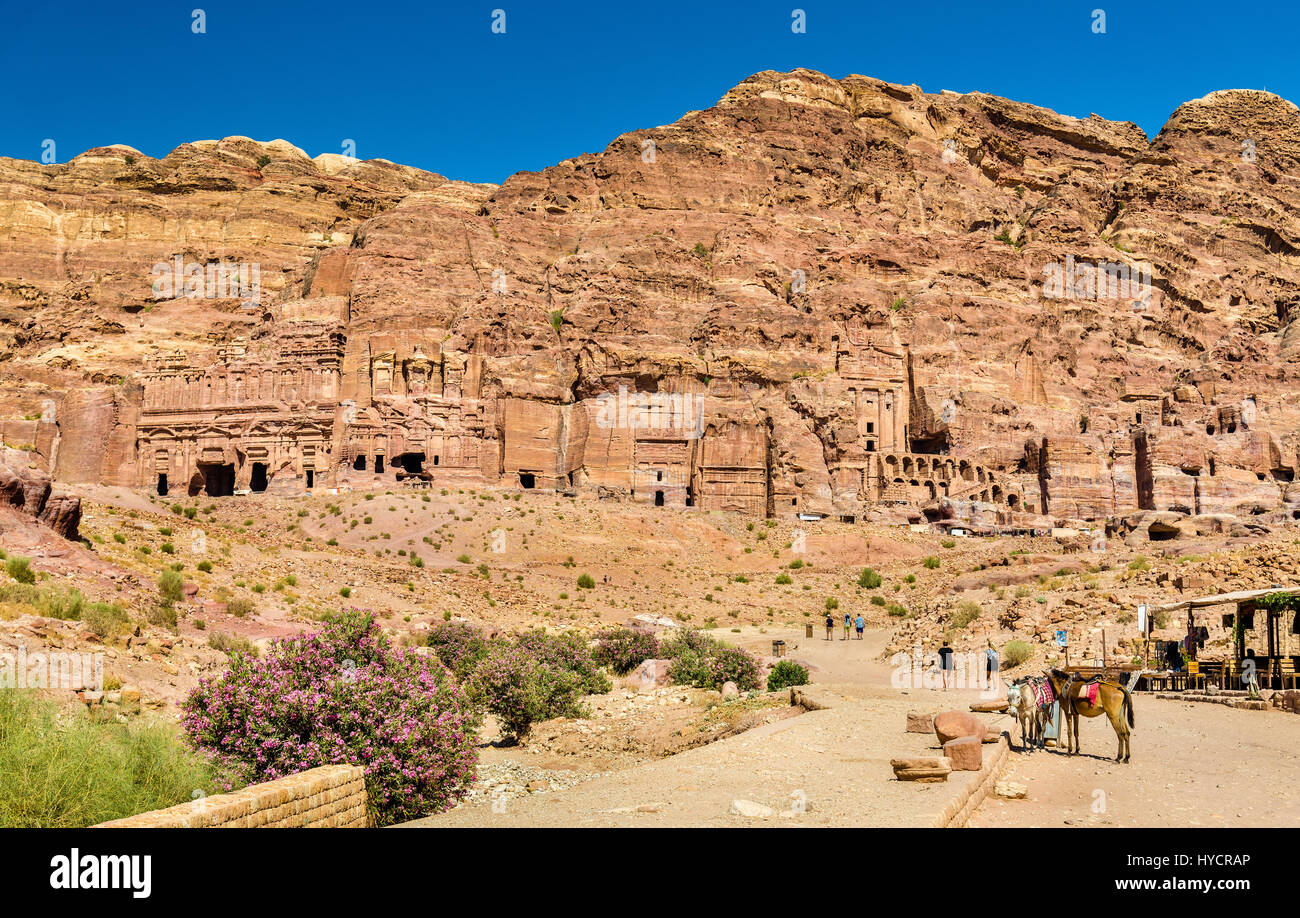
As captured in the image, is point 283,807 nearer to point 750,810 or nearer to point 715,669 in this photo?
point 750,810

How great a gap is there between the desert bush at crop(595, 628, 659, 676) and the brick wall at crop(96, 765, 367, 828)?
22247 mm

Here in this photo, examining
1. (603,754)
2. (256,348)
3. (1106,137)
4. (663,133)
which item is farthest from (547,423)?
(1106,137)

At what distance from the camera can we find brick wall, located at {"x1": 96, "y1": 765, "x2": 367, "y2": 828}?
8.82 meters

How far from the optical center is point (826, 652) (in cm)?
Result: 3916

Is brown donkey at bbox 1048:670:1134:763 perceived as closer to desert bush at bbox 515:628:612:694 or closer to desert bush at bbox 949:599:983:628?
desert bush at bbox 515:628:612:694

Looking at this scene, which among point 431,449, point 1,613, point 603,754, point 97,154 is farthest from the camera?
point 97,154

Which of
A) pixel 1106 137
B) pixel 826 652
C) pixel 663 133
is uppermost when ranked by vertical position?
pixel 1106 137

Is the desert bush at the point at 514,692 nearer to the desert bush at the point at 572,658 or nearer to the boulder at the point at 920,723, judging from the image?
the desert bush at the point at 572,658

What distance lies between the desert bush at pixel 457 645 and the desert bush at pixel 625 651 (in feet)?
13.4

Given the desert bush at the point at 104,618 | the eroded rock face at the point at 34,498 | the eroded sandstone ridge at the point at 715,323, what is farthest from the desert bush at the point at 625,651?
the eroded sandstone ridge at the point at 715,323

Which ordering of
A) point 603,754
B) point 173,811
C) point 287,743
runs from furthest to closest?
1. point 603,754
2. point 287,743
3. point 173,811

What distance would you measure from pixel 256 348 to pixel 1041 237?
76736mm

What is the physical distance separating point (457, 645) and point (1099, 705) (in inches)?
801
